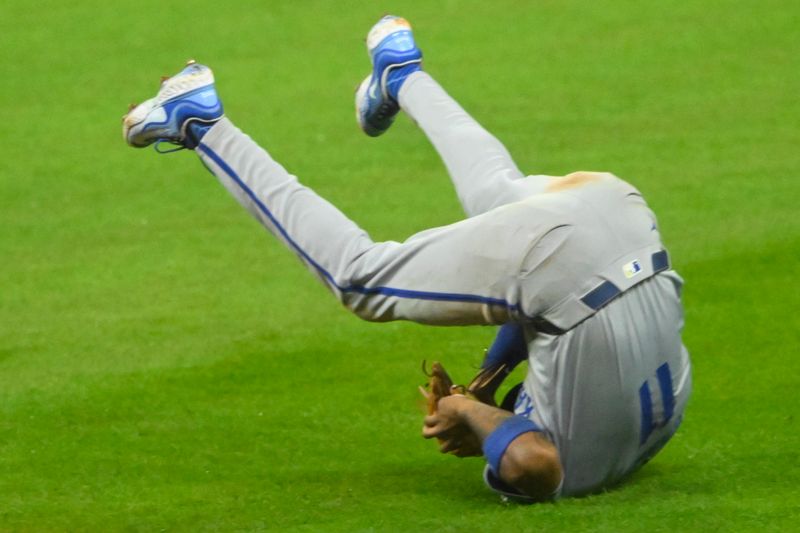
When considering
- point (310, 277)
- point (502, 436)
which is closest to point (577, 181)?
point (502, 436)

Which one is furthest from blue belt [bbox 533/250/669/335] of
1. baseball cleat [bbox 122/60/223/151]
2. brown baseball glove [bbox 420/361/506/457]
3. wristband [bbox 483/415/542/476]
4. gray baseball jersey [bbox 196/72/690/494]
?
baseball cleat [bbox 122/60/223/151]

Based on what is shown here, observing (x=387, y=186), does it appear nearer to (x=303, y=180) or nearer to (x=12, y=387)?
(x=303, y=180)

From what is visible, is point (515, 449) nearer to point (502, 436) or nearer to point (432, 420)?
point (502, 436)

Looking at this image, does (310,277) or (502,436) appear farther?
(310,277)

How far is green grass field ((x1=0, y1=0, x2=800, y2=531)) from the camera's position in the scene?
3410 mm

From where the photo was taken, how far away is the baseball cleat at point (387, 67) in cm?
415

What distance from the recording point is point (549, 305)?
3.13 m

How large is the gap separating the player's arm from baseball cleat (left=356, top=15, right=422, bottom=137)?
1245 mm

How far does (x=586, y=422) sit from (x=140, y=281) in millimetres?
2524

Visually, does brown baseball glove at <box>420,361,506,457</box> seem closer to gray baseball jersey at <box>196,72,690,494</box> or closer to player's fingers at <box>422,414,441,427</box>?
player's fingers at <box>422,414,441,427</box>

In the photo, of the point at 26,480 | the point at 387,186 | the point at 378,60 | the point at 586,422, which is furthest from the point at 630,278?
the point at 387,186

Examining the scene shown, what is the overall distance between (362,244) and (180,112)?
0.73 meters

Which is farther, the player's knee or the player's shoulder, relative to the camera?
the player's shoulder

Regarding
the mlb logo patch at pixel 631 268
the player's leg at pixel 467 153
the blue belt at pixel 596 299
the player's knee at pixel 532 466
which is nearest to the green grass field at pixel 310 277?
the player's knee at pixel 532 466
